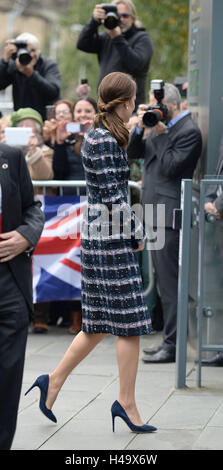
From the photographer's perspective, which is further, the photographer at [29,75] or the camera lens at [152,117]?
the photographer at [29,75]

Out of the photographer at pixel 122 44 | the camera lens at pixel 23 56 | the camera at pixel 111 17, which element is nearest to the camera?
the camera at pixel 111 17

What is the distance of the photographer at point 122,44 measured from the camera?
8867 millimetres

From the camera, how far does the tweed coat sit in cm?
516

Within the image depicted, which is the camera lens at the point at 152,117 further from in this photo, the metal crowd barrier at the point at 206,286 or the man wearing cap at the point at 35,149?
the man wearing cap at the point at 35,149

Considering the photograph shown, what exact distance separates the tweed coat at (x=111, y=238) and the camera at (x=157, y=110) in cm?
180

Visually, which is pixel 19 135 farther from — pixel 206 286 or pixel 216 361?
pixel 216 361

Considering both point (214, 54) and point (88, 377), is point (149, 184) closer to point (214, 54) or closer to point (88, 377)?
point (214, 54)

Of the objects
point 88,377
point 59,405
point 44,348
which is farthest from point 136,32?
point 59,405

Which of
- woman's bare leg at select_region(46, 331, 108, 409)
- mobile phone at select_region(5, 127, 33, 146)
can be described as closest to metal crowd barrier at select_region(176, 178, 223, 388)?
woman's bare leg at select_region(46, 331, 108, 409)

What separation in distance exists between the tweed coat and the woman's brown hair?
5cm

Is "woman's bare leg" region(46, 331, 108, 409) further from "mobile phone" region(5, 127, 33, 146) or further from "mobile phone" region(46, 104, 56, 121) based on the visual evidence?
"mobile phone" region(46, 104, 56, 121)

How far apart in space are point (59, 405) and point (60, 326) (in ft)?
9.49

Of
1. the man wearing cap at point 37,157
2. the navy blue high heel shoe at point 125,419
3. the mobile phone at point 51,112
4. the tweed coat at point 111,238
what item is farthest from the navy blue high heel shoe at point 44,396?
the mobile phone at point 51,112

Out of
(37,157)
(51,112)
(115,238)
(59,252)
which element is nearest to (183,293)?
(115,238)
